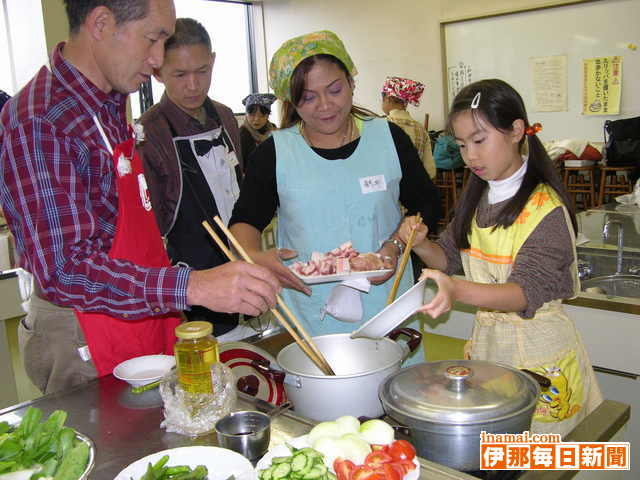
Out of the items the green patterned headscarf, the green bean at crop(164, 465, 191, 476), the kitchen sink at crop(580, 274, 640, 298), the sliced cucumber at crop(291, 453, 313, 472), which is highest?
the green patterned headscarf

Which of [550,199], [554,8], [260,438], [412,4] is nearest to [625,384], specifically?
[550,199]

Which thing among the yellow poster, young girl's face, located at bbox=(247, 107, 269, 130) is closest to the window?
young girl's face, located at bbox=(247, 107, 269, 130)

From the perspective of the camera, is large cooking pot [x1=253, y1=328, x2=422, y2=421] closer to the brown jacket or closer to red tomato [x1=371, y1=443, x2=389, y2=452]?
red tomato [x1=371, y1=443, x2=389, y2=452]

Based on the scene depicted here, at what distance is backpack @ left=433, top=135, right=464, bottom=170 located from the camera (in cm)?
730

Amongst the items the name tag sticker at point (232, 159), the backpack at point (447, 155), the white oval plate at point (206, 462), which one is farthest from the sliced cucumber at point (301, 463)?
the backpack at point (447, 155)

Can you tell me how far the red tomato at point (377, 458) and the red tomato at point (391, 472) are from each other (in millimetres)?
11

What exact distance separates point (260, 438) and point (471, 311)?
178cm

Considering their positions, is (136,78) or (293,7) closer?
(136,78)

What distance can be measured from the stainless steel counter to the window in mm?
8199

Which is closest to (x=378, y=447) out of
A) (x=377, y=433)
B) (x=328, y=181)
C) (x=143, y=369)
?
(x=377, y=433)

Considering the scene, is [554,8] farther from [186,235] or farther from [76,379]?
[76,379]

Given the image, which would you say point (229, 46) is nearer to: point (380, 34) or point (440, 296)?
point (380, 34)

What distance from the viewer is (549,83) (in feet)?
23.2

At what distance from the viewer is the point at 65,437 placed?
98 centimetres
